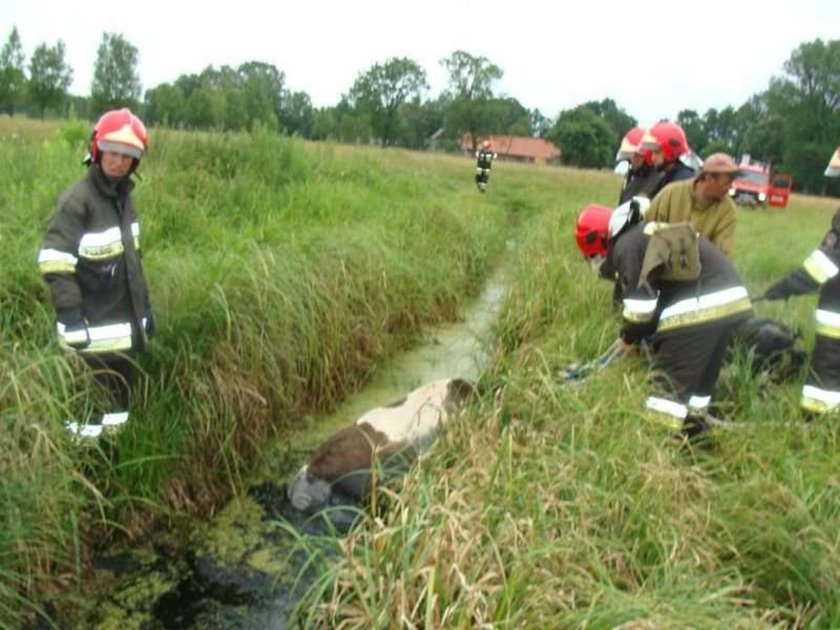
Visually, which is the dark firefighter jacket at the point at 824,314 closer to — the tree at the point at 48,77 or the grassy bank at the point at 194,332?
the grassy bank at the point at 194,332

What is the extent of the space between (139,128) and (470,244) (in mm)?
6238

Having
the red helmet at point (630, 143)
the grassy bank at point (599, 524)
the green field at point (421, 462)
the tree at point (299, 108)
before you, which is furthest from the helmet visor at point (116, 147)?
the tree at point (299, 108)

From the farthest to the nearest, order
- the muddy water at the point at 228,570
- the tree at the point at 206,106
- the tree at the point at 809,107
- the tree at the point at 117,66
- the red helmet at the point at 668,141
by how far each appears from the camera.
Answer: the tree at the point at 809,107, the tree at the point at 117,66, the tree at the point at 206,106, the red helmet at the point at 668,141, the muddy water at the point at 228,570

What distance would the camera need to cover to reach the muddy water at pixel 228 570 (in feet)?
11.2

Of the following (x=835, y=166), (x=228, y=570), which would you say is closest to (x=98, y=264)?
(x=228, y=570)

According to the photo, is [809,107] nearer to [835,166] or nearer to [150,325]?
[835,166]

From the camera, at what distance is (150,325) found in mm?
4094

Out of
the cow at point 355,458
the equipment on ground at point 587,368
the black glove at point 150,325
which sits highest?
the black glove at point 150,325

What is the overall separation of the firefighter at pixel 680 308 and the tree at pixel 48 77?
3427 centimetres

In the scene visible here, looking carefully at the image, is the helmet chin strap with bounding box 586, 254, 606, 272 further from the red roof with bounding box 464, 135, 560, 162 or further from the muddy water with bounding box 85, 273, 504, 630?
the red roof with bounding box 464, 135, 560, 162

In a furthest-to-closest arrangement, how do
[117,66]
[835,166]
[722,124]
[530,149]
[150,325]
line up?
[530,149] < [722,124] < [117,66] < [835,166] < [150,325]

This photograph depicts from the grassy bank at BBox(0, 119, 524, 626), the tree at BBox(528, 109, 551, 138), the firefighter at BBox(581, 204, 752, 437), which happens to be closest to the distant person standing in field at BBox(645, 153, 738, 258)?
the firefighter at BBox(581, 204, 752, 437)

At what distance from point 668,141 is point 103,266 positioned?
3.69 m

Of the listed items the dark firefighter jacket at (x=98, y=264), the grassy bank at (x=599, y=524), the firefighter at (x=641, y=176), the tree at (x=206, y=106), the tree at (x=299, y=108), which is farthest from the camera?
the tree at (x=299, y=108)
